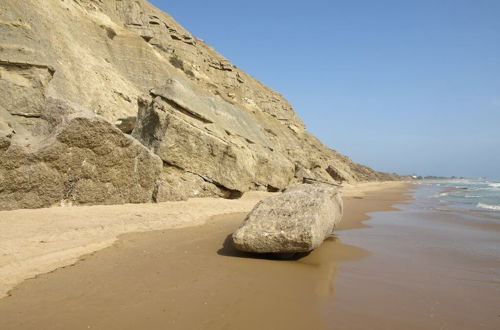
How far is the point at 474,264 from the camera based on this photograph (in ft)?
17.1

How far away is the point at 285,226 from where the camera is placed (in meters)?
4.93

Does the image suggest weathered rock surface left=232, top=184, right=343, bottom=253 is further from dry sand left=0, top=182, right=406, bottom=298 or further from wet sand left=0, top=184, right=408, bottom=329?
dry sand left=0, top=182, right=406, bottom=298

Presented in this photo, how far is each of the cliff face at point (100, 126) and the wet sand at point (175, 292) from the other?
10.5 feet

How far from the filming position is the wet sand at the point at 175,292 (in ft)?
9.59

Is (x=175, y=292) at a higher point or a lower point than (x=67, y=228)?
lower

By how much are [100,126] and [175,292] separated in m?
5.73

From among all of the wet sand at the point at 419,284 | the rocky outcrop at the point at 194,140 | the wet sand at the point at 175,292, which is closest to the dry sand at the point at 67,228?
the wet sand at the point at 175,292

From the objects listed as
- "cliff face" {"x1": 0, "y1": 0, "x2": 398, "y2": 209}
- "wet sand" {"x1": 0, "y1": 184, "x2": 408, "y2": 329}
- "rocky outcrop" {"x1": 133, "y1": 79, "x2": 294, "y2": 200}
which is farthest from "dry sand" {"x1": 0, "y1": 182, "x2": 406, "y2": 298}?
"rocky outcrop" {"x1": 133, "y1": 79, "x2": 294, "y2": 200}

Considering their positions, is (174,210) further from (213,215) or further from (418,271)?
(418,271)

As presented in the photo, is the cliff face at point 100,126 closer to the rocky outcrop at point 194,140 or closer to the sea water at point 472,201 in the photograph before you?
the rocky outcrop at point 194,140

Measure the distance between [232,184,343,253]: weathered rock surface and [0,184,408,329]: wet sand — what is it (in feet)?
0.78

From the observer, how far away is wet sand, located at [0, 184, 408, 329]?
2924 millimetres

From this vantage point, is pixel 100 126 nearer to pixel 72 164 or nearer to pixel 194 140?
pixel 72 164

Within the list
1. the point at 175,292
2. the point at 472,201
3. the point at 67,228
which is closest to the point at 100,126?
the point at 67,228
